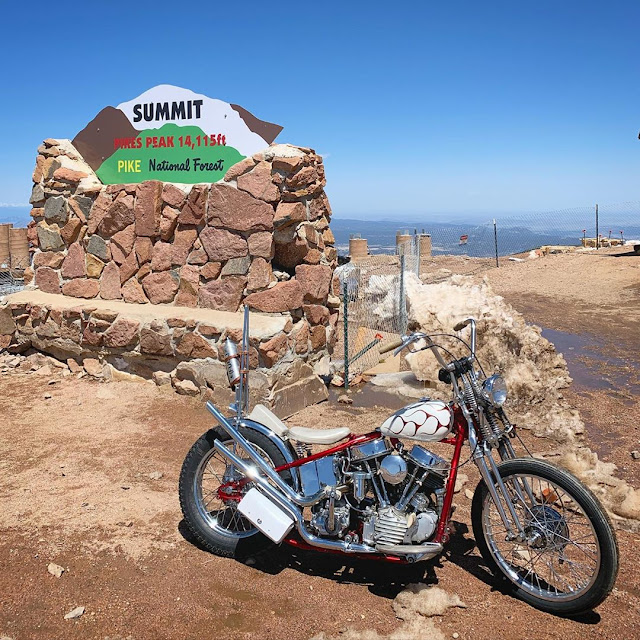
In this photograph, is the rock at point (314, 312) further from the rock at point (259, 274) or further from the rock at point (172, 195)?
the rock at point (172, 195)

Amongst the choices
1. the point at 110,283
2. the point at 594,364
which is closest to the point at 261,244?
the point at 110,283

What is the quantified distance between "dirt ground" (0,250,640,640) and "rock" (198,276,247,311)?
1.03m

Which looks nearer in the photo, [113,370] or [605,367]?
[113,370]

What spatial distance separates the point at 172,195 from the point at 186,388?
203cm

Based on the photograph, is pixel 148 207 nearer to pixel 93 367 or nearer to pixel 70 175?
pixel 70 175

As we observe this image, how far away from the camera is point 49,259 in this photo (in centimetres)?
744

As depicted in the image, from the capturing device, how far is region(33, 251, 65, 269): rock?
24.2ft

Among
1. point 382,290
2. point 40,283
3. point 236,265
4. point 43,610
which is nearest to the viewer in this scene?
point 43,610

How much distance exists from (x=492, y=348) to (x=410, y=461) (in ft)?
13.5

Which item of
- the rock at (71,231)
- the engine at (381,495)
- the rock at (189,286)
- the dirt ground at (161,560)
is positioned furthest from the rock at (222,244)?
the engine at (381,495)

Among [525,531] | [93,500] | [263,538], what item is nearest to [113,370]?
[93,500]

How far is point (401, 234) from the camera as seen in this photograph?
71.5ft

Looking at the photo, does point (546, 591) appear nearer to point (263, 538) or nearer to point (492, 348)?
point (263, 538)

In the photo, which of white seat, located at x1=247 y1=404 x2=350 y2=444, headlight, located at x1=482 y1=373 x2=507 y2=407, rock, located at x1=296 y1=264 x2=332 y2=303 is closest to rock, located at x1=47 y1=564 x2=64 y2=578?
white seat, located at x1=247 y1=404 x2=350 y2=444
